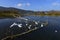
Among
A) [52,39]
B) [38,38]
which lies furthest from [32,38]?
[52,39]

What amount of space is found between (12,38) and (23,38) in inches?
73.6

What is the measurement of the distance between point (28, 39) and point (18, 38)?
1.96 metres

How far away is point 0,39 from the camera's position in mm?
27516

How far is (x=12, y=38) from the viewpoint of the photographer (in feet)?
94.5

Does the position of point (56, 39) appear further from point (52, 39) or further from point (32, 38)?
point (32, 38)

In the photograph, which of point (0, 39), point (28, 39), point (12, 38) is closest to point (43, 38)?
point (28, 39)

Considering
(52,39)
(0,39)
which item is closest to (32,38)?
(52,39)

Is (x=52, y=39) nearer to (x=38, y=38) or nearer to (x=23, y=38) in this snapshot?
(x=38, y=38)

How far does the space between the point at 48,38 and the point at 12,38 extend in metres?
6.12

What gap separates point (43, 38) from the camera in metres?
28.8

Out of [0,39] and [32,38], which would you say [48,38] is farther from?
[0,39]

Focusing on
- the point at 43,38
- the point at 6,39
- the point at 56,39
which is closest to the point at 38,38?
the point at 43,38

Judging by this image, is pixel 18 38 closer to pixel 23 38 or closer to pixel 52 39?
pixel 23 38

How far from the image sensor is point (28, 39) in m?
27.8
